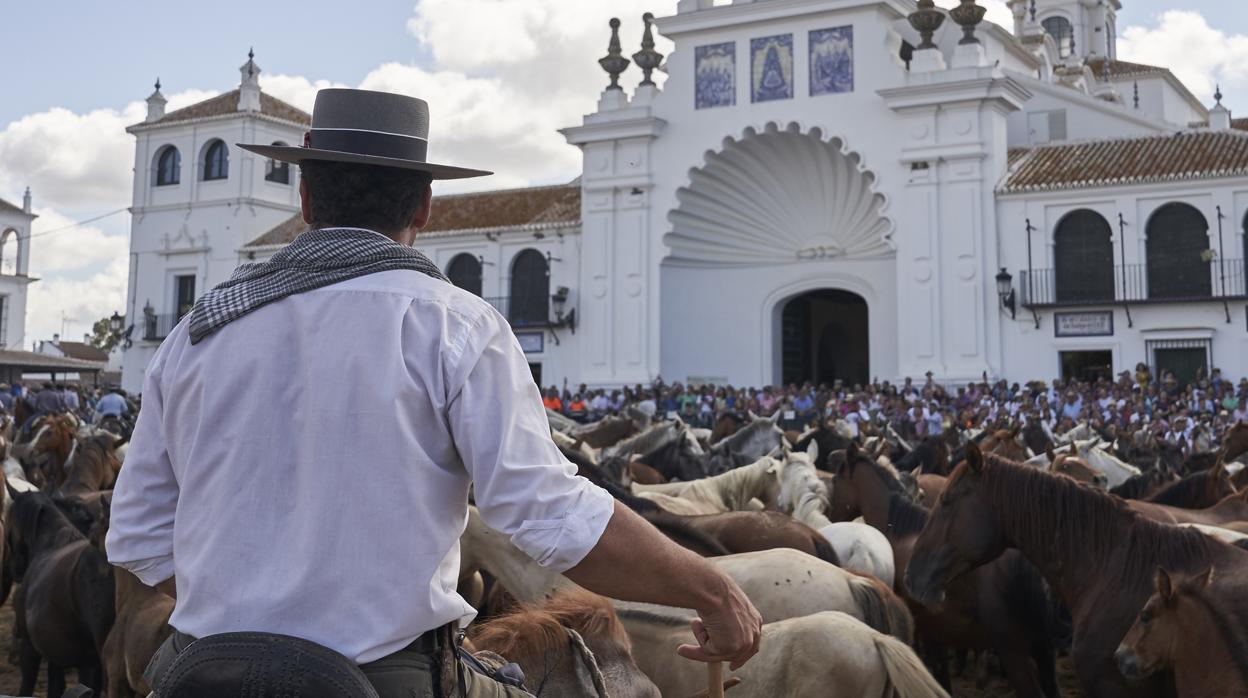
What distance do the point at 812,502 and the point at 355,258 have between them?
25.8 feet

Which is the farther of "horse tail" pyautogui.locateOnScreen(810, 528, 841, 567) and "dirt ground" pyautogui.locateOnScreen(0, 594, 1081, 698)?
"dirt ground" pyautogui.locateOnScreen(0, 594, 1081, 698)

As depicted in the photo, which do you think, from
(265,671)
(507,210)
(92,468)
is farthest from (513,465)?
(507,210)

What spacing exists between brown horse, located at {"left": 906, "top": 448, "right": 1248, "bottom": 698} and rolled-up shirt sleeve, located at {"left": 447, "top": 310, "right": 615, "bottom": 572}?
12.3 feet

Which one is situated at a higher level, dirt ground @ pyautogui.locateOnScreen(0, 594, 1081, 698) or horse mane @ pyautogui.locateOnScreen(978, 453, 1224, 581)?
horse mane @ pyautogui.locateOnScreen(978, 453, 1224, 581)

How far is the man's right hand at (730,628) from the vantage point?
2.29m

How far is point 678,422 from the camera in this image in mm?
15484

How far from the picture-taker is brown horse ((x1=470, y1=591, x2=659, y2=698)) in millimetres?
2906

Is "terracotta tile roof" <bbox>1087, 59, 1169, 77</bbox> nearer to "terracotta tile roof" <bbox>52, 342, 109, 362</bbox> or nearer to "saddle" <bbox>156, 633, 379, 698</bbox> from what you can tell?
"saddle" <bbox>156, 633, 379, 698</bbox>

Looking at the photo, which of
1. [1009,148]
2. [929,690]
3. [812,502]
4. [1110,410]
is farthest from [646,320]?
[929,690]

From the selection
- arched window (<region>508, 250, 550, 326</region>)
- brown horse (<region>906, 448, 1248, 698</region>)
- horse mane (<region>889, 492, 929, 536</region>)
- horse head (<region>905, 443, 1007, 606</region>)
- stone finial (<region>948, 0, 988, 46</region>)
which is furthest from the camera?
arched window (<region>508, 250, 550, 326</region>)

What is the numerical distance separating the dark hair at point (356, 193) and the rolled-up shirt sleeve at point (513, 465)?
390 millimetres

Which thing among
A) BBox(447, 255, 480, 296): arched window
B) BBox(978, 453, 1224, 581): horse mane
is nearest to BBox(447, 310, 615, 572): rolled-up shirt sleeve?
BBox(978, 453, 1224, 581): horse mane

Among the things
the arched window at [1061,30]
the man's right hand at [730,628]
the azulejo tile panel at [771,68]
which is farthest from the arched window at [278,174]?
the man's right hand at [730,628]

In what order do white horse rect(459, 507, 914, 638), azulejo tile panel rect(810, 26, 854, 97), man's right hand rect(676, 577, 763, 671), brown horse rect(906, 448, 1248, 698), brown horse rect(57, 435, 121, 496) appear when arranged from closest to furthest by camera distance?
man's right hand rect(676, 577, 763, 671)
brown horse rect(906, 448, 1248, 698)
white horse rect(459, 507, 914, 638)
brown horse rect(57, 435, 121, 496)
azulejo tile panel rect(810, 26, 854, 97)
